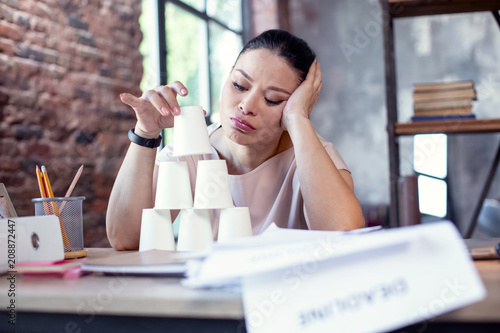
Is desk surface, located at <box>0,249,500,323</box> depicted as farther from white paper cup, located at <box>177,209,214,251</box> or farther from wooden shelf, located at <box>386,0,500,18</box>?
wooden shelf, located at <box>386,0,500,18</box>

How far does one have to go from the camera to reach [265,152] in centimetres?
156

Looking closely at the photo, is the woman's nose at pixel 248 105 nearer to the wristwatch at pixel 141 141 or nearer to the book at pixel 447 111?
the wristwatch at pixel 141 141

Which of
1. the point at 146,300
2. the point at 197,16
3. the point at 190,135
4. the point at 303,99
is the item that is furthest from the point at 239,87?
the point at 197,16

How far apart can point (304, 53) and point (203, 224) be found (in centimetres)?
77

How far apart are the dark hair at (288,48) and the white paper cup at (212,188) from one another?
0.59 m

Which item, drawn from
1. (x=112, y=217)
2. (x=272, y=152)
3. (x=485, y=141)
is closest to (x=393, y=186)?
(x=272, y=152)

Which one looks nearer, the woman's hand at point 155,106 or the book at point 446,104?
the woman's hand at point 155,106

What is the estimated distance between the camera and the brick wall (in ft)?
7.03

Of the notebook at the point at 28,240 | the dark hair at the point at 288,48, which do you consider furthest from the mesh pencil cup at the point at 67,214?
the dark hair at the point at 288,48

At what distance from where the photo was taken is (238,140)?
54.0 inches

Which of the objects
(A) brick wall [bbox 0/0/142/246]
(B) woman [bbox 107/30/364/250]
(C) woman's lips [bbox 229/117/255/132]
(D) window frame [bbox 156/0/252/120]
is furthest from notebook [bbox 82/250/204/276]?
(D) window frame [bbox 156/0/252/120]

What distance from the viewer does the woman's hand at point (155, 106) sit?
46.7 inches

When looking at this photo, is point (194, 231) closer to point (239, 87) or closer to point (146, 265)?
point (146, 265)

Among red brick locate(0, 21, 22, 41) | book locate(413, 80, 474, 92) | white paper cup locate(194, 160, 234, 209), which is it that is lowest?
white paper cup locate(194, 160, 234, 209)
